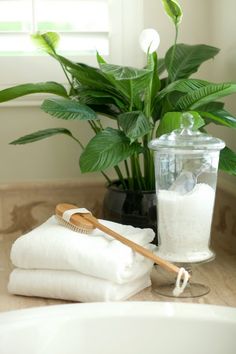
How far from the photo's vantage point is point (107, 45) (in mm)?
1521

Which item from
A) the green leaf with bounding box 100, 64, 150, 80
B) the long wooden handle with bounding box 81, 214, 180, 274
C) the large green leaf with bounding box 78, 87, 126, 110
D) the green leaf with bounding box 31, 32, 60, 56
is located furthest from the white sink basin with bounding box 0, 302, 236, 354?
the green leaf with bounding box 31, 32, 60, 56

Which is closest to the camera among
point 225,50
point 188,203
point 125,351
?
point 125,351

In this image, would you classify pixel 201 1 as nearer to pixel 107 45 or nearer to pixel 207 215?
pixel 107 45

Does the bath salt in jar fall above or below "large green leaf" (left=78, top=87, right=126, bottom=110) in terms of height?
below

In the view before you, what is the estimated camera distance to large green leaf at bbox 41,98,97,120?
3.87 feet

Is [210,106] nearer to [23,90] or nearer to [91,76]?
[91,76]

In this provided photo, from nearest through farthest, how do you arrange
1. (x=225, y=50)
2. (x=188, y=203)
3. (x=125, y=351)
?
1. (x=125, y=351)
2. (x=188, y=203)
3. (x=225, y=50)

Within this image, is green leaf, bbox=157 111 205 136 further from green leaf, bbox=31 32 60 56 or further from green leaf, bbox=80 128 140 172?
green leaf, bbox=31 32 60 56

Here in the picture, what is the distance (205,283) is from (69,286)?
10.1 inches

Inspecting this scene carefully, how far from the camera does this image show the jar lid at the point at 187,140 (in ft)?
3.45

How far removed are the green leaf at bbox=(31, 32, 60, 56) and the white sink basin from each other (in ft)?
1.97

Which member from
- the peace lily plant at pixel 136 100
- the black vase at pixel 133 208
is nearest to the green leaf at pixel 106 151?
the peace lily plant at pixel 136 100

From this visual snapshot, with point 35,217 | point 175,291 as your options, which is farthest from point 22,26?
point 175,291

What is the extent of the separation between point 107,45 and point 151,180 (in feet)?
1.37
